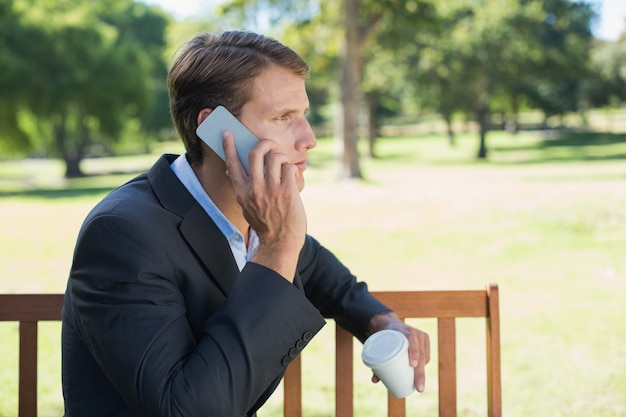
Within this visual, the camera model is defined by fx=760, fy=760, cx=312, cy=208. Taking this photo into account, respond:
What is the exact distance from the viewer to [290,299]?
1920mm

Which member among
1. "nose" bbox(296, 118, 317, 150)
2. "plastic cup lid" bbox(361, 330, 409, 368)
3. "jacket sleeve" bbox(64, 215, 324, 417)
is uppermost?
"nose" bbox(296, 118, 317, 150)

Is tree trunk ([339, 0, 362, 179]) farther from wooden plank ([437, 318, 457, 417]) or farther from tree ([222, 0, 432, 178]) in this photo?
wooden plank ([437, 318, 457, 417])

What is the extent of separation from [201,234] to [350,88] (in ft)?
70.5

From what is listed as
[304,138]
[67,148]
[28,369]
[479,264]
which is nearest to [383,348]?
[304,138]

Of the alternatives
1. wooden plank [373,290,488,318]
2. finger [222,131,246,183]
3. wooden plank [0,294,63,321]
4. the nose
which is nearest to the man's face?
the nose

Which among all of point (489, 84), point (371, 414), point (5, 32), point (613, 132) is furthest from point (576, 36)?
point (371, 414)

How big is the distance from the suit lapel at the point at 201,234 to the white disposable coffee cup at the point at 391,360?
1.42 feet

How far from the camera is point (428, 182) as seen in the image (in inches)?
910

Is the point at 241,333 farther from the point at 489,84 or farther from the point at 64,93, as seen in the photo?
the point at 489,84

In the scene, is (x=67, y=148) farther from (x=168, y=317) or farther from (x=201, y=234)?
(x=168, y=317)

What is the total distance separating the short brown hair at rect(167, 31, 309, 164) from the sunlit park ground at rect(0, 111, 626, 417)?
350cm

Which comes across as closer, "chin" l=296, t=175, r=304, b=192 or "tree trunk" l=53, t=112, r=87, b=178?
"chin" l=296, t=175, r=304, b=192

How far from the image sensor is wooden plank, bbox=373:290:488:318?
9.14 ft

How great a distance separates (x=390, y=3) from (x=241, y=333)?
21392 millimetres
